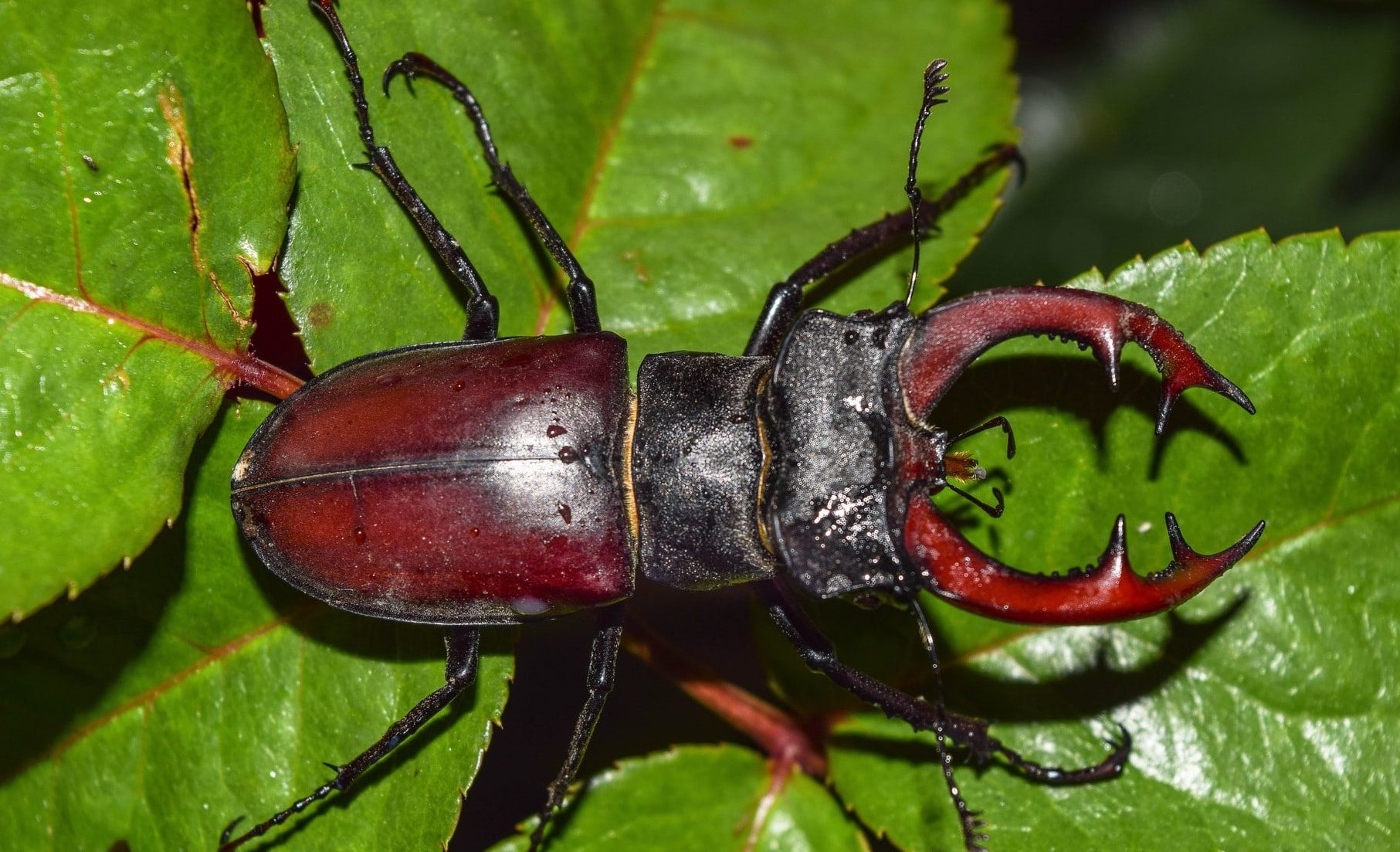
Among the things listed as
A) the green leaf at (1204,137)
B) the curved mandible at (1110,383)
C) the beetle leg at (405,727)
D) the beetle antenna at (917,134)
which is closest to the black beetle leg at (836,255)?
the beetle antenna at (917,134)

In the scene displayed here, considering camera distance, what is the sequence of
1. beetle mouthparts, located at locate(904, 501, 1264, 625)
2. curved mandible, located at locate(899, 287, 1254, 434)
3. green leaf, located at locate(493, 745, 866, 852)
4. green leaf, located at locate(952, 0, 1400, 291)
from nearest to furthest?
beetle mouthparts, located at locate(904, 501, 1264, 625)
curved mandible, located at locate(899, 287, 1254, 434)
green leaf, located at locate(493, 745, 866, 852)
green leaf, located at locate(952, 0, 1400, 291)

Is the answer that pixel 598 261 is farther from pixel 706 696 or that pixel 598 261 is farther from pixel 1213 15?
pixel 1213 15

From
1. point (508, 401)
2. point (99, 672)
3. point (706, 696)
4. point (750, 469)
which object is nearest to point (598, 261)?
point (508, 401)

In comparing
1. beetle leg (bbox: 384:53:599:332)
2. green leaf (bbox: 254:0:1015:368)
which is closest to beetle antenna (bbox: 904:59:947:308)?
green leaf (bbox: 254:0:1015:368)

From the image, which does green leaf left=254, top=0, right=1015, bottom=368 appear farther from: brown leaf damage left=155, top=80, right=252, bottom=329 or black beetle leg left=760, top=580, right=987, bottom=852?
black beetle leg left=760, top=580, right=987, bottom=852

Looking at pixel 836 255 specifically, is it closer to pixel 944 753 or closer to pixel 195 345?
pixel 944 753

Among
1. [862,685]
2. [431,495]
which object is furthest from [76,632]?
[862,685]

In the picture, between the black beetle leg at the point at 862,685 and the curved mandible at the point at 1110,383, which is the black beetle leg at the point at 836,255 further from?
the black beetle leg at the point at 862,685
